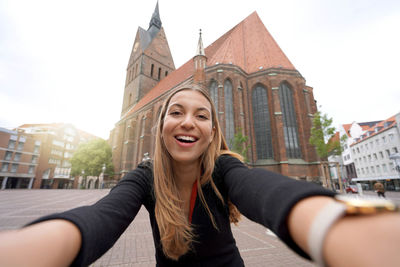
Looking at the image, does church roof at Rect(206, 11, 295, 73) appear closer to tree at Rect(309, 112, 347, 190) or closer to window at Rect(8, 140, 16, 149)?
tree at Rect(309, 112, 347, 190)

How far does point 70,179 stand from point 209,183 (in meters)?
50.7

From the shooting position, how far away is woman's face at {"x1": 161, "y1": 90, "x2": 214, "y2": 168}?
126cm

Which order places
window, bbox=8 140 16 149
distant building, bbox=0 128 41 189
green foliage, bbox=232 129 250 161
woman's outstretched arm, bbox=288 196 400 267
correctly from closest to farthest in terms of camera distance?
1. woman's outstretched arm, bbox=288 196 400 267
2. green foliage, bbox=232 129 250 161
3. distant building, bbox=0 128 41 189
4. window, bbox=8 140 16 149

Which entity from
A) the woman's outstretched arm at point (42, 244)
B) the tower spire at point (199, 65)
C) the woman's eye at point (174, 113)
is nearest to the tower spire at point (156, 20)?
the tower spire at point (199, 65)

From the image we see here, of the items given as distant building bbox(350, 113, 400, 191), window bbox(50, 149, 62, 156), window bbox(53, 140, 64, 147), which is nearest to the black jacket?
distant building bbox(350, 113, 400, 191)

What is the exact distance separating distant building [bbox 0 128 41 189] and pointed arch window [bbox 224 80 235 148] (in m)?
39.6

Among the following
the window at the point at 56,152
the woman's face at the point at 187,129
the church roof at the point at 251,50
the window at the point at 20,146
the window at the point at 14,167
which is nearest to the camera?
the woman's face at the point at 187,129

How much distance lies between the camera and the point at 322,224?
1.31ft

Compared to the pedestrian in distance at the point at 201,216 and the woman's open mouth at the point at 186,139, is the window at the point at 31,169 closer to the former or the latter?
the pedestrian in distance at the point at 201,216

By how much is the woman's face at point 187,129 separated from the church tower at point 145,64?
3437cm

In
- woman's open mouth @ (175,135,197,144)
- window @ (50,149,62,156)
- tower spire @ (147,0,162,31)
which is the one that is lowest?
woman's open mouth @ (175,135,197,144)

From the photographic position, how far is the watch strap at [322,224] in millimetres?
394

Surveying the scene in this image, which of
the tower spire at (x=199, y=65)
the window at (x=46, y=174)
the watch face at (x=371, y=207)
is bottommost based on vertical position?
the watch face at (x=371, y=207)

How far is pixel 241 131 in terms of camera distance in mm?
15695
